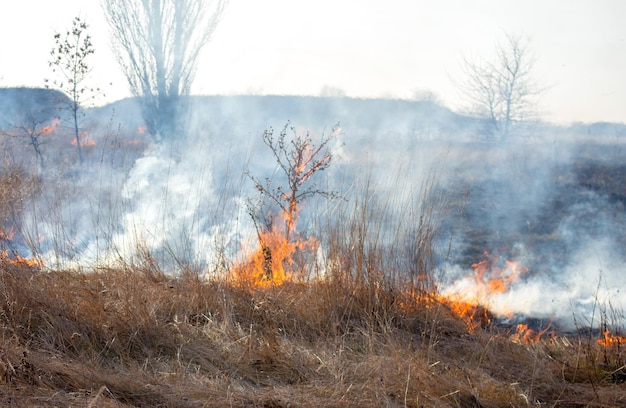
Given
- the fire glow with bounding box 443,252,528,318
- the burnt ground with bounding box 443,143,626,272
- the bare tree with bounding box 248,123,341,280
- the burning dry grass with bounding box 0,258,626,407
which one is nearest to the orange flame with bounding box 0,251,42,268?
the burning dry grass with bounding box 0,258,626,407

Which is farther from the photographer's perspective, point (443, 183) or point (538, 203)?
point (443, 183)

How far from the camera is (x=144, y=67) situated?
49.2 feet

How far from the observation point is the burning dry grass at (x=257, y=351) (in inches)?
117

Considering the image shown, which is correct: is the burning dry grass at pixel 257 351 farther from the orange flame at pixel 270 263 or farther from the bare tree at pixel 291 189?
the bare tree at pixel 291 189

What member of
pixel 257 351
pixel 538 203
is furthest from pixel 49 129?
pixel 257 351

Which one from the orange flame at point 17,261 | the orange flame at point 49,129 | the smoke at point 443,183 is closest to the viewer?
the orange flame at point 17,261

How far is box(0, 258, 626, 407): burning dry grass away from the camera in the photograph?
2979mm

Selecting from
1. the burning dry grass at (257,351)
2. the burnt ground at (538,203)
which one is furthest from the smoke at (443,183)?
the burning dry grass at (257,351)

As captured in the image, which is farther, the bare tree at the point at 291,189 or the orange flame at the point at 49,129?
the orange flame at the point at 49,129

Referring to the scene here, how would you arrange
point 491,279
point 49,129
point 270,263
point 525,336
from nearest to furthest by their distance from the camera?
point 525,336
point 270,263
point 491,279
point 49,129

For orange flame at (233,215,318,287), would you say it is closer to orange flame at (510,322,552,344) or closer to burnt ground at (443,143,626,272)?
orange flame at (510,322,552,344)

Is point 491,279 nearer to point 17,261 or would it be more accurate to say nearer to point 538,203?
point 538,203

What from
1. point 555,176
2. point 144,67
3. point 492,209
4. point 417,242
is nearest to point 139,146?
point 144,67

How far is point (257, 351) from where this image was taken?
11.7 feet
